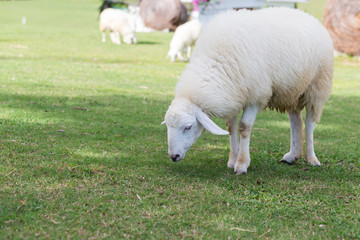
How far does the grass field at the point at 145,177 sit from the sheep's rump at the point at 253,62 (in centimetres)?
82

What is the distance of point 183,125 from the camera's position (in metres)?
4.51

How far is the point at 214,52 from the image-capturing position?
4.81m

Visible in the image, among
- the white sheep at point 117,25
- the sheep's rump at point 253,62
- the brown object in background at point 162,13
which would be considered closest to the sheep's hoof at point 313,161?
the sheep's rump at point 253,62

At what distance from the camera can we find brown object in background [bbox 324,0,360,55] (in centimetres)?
1753

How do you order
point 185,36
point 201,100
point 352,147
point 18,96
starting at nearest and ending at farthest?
point 201,100 < point 352,147 < point 18,96 < point 185,36

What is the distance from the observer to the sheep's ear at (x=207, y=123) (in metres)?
4.48

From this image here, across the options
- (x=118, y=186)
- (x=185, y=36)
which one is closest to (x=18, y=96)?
(x=118, y=186)

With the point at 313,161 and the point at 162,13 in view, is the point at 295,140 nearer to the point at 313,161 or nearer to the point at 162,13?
the point at 313,161

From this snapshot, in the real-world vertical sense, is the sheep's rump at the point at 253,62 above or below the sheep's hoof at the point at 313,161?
above

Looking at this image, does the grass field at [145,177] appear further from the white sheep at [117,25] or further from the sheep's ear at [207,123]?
the white sheep at [117,25]

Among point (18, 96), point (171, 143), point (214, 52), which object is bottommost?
point (18, 96)

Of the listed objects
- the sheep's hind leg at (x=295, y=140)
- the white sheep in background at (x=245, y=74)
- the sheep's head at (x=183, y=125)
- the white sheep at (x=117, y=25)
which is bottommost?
the white sheep at (x=117, y=25)

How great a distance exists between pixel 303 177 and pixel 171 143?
1527 millimetres

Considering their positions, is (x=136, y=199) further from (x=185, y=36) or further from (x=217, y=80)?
(x=185, y=36)
